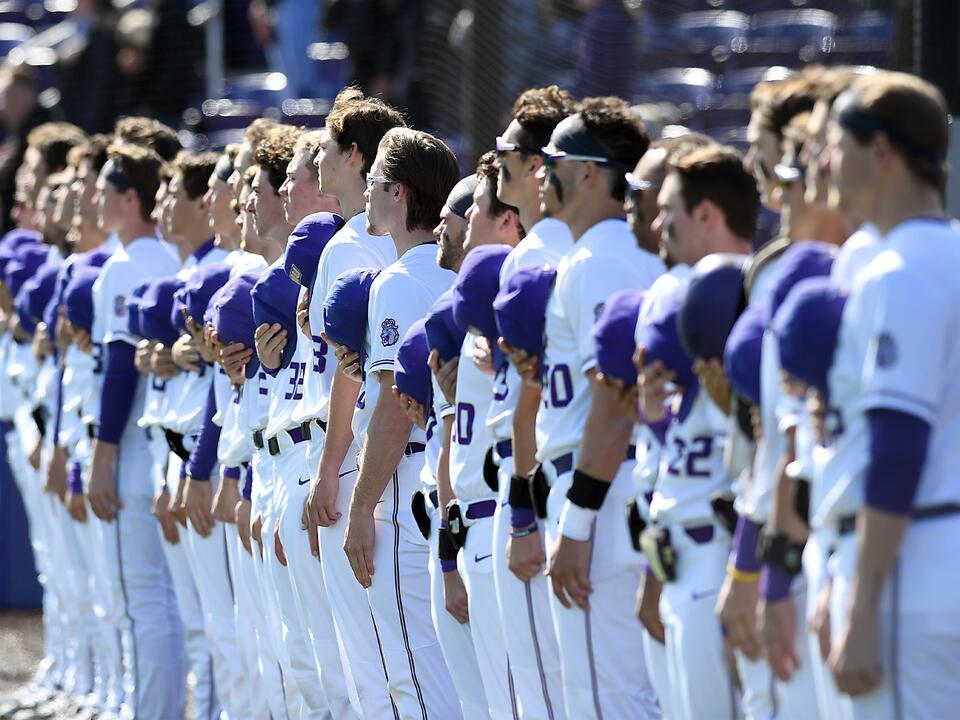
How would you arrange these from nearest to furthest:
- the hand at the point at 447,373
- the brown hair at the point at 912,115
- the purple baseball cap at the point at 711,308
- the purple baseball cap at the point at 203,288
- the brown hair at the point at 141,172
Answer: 1. the brown hair at the point at 912,115
2. the purple baseball cap at the point at 711,308
3. the hand at the point at 447,373
4. the purple baseball cap at the point at 203,288
5. the brown hair at the point at 141,172

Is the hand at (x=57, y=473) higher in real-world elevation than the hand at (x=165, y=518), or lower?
lower

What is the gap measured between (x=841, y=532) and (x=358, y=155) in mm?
2845

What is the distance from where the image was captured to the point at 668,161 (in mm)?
3760

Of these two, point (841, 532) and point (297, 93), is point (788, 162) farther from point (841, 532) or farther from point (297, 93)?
point (297, 93)

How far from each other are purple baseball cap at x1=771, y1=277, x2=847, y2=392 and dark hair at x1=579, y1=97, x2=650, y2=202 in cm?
125

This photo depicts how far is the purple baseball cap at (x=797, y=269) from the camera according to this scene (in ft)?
10.2

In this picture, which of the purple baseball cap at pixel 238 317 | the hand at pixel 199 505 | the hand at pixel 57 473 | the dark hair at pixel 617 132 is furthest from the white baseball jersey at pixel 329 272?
the hand at pixel 57 473

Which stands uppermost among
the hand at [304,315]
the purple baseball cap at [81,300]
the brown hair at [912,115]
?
the brown hair at [912,115]

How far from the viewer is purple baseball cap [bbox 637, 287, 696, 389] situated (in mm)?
3502

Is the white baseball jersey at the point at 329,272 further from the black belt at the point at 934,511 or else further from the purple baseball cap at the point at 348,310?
the black belt at the point at 934,511

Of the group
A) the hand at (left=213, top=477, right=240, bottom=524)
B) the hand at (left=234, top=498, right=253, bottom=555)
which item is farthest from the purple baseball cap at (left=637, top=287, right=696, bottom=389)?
the hand at (left=213, top=477, right=240, bottom=524)

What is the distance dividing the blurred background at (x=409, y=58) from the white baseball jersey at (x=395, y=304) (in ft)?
9.04

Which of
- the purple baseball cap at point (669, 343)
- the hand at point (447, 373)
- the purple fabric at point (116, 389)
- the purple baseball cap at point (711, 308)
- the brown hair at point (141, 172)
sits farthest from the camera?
the brown hair at point (141, 172)

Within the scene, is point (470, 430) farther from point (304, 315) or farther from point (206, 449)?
point (206, 449)
